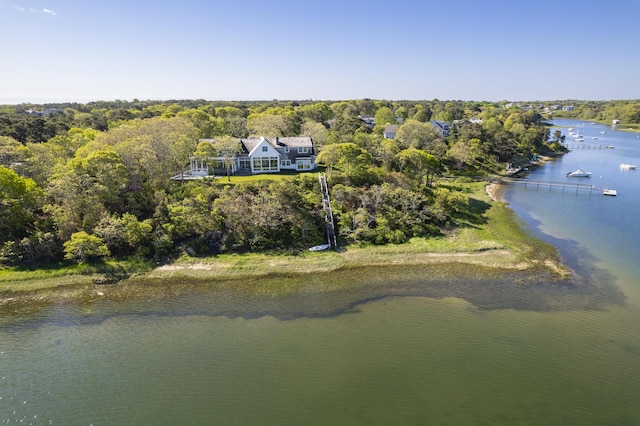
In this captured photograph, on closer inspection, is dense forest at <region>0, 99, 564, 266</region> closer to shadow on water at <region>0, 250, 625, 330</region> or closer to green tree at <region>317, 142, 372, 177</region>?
green tree at <region>317, 142, 372, 177</region>

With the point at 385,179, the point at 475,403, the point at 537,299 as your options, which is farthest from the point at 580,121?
the point at 475,403

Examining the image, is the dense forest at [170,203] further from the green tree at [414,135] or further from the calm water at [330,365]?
the green tree at [414,135]

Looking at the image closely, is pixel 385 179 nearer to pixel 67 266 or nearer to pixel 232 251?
pixel 232 251

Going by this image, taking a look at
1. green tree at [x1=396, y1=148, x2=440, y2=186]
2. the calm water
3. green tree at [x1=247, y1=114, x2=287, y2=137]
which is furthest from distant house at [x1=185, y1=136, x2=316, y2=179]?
the calm water

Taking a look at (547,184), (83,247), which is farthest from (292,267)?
(547,184)

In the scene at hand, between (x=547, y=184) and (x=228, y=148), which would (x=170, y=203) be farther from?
(x=547, y=184)
